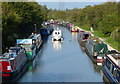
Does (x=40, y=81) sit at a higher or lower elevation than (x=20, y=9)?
lower

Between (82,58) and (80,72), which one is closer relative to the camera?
(80,72)

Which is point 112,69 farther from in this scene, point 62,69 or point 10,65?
point 10,65

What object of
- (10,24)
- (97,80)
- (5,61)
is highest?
(10,24)

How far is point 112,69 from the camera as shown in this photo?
18.3 m

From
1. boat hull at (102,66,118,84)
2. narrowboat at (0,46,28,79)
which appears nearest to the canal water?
boat hull at (102,66,118,84)

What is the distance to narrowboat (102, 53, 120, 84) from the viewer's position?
16.7 m

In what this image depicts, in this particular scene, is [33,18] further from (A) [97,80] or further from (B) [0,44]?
(A) [97,80]

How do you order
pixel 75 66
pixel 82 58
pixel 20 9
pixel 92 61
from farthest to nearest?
pixel 20 9, pixel 82 58, pixel 92 61, pixel 75 66

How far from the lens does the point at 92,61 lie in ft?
86.5

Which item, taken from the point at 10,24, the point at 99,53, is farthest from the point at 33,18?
the point at 99,53

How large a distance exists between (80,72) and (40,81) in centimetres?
422

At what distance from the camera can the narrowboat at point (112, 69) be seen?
658 inches

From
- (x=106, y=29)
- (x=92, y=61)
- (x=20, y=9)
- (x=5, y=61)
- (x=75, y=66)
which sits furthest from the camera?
(x=106, y=29)

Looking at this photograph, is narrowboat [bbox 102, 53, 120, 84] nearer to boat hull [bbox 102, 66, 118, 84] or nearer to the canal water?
boat hull [bbox 102, 66, 118, 84]
